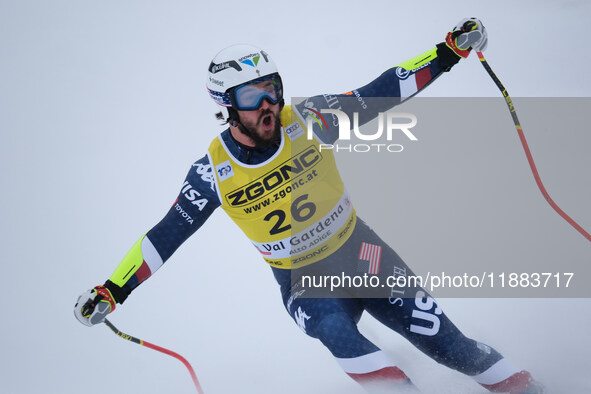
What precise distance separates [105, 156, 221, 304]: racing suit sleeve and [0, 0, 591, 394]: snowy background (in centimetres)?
145

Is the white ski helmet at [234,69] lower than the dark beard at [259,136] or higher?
higher

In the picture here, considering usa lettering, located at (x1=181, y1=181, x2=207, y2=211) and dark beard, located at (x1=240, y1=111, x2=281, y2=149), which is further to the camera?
usa lettering, located at (x1=181, y1=181, x2=207, y2=211)

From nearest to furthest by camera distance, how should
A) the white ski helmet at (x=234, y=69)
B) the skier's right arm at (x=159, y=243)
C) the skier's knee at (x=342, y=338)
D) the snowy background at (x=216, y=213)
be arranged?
the skier's knee at (x=342, y=338) → the white ski helmet at (x=234, y=69) → the skier's right arm at (x=159, y=243) → the snowy background at (x=216, y=213)

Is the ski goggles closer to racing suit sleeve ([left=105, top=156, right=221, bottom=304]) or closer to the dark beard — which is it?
the dark beard

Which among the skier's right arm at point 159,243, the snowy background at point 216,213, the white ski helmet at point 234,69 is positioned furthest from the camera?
the snowy background at point 216,213

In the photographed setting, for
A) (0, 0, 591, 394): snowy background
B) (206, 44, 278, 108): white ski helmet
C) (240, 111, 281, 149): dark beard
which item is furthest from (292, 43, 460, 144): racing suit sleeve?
(0, 0, 591, 394): snowy background

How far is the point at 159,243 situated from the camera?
140 inches

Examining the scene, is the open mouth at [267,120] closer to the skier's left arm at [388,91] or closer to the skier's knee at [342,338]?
the skier's left arm at [388,91]

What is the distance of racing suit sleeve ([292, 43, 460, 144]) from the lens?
3.56 metres

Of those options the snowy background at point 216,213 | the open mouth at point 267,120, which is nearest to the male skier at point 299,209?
the open mouth at point 267,120

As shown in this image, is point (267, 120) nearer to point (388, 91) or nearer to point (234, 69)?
point (234, 69)

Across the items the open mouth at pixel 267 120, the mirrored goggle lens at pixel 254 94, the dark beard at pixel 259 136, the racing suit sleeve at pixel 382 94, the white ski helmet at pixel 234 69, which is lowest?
the racing suit sleeve at pixel 382 94

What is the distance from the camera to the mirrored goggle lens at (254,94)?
10.7 feet

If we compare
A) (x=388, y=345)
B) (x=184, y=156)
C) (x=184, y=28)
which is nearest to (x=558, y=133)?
(x=388, y=345)
